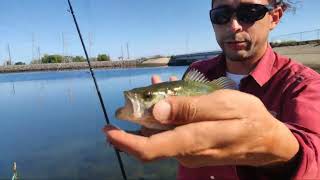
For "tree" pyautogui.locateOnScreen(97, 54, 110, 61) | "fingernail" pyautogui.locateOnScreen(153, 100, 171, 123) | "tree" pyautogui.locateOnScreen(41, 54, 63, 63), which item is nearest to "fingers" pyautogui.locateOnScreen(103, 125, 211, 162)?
"fingernail" pyautogui.locateOnScreen(153, 100, 171, 123)

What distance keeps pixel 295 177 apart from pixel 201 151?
66cm

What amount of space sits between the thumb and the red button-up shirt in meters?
0.67

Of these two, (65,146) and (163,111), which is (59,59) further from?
(163,111)

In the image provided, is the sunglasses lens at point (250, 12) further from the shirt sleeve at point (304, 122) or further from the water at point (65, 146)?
the water at point (65, 146)

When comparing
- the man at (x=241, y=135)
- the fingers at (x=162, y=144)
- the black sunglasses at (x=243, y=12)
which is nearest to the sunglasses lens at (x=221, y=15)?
the black sunglasses at (x=243, y=12)

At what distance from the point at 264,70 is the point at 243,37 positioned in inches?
17.8

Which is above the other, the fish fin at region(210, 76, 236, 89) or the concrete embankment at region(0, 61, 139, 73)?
the fish fin at region(210, 76, 236, 89)

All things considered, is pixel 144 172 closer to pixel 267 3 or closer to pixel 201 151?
pixel 267 3

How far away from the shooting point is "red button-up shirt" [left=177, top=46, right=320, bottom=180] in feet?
8.01

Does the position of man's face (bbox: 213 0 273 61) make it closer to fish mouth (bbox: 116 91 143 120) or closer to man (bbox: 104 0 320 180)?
man (bbox: 104 0 320 180)

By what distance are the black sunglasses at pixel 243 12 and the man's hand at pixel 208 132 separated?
6.91 feet

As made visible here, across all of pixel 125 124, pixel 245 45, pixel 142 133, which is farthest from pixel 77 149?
pixel 142 133

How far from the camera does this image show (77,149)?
20.6 m

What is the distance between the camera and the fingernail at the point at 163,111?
2.20m
